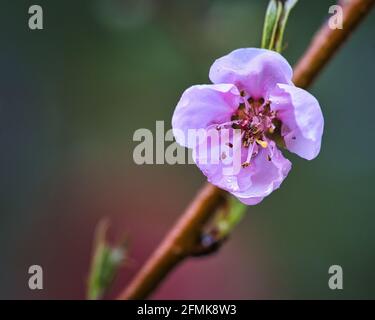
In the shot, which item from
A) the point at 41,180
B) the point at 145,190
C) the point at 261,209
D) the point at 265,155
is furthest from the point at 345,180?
the point at 265,155

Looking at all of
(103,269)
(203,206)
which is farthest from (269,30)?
(103,269)

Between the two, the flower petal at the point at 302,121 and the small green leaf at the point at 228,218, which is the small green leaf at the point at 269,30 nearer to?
the flower petal at the point at 302,121

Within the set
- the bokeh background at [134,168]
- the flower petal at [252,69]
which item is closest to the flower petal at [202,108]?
the flower petal at [252,69]

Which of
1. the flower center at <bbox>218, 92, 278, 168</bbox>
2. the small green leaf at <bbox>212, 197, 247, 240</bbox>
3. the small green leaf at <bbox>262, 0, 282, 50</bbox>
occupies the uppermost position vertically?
the small green leaf at <bbox>262, 0, 282, 50</bbox>

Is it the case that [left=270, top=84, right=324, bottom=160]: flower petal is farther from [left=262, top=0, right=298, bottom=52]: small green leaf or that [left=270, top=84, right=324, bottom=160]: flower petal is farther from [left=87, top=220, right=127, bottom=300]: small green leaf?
[left=87, top=220, right=127, bottom=300]: small green leaf

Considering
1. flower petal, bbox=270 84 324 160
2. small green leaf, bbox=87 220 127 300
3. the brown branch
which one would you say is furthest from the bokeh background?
flower petal, bbox=270 84 324 160
